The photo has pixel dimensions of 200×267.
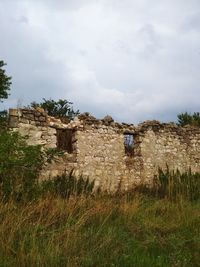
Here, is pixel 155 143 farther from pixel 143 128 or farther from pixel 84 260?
pixel 84 260

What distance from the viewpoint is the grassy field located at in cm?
509

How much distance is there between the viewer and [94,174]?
13.9m

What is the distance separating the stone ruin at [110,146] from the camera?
43.0ft

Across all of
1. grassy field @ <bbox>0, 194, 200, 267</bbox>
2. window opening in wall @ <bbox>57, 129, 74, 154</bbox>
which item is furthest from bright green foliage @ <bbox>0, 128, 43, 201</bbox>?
window opening in wall @ <bbox>57, 129, 74, 154</bbox>

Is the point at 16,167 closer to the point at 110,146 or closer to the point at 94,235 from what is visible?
the point at 94,235

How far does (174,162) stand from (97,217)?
9699 millimetres

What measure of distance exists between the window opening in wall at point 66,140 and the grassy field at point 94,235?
21.2ft

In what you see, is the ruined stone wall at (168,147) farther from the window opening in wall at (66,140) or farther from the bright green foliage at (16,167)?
the bright green foliage at (16,167)

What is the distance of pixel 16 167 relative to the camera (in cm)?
842

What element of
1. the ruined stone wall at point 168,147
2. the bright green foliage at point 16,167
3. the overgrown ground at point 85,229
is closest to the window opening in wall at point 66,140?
the ruined stone wall at point 168,147

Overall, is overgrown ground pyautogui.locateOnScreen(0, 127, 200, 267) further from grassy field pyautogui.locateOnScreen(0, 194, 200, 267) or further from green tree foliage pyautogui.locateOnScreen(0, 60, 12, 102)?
green tree foliage pyautogui.locateOnScreen(0, 60, 12, 102)

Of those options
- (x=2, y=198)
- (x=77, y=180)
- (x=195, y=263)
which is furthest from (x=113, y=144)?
(x=195, y=263)

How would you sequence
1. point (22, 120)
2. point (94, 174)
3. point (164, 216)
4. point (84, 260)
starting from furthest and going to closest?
1. point (94, 174)
2. point (22, 120)
3. point (164, 216)
4. point (84, 260)

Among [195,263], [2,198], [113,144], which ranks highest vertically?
[113,144]
